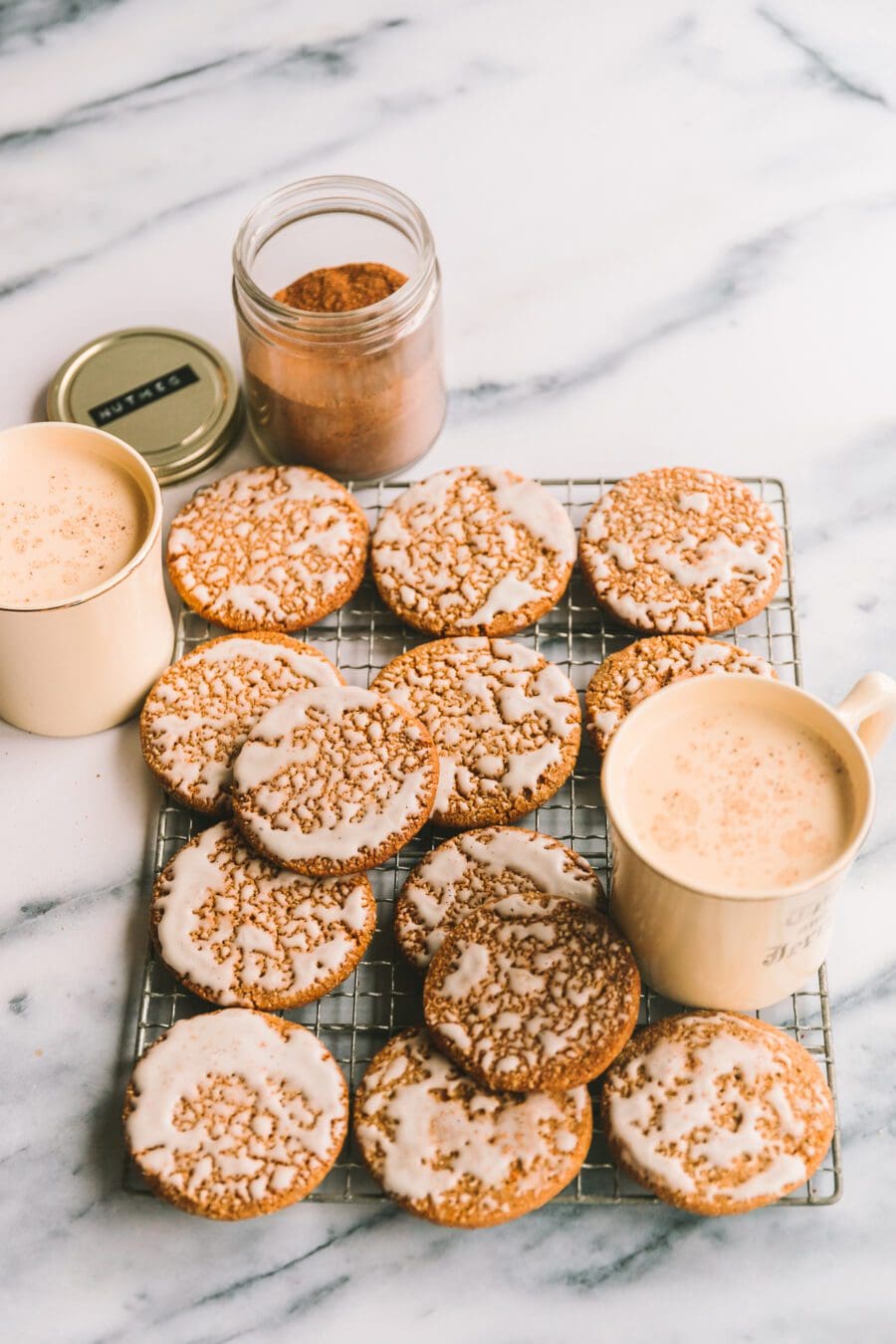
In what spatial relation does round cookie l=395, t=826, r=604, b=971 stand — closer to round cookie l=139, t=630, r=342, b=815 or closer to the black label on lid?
round cookie l=139, t=630, r=342, b=815

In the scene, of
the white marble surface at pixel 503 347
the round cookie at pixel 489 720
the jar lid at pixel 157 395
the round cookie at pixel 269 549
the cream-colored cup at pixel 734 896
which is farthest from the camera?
the jar lid at pixel 157 395

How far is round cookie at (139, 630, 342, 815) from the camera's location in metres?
1.28

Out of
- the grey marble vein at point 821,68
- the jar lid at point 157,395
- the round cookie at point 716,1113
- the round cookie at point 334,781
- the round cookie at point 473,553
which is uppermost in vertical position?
the grey marble vein at point 821,68

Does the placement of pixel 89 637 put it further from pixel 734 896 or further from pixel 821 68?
pixel 821 68

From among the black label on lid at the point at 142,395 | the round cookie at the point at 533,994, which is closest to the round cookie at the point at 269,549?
the black label on lid at the point at 142,395

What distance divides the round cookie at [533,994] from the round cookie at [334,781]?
0.33 ft

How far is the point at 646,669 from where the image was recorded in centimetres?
132

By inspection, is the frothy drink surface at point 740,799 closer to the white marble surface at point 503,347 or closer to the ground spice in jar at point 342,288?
A: the white marble surface at point 503,347

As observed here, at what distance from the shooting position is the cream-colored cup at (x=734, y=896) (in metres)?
1.03

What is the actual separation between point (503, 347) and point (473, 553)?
0.94 feet

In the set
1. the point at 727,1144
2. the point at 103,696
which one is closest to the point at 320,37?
the point at 103,696

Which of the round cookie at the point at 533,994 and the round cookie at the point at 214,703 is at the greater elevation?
the round cookie at the point at 214,703

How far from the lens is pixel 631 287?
62.6 inches

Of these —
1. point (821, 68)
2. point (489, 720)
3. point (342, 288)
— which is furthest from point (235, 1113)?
point (821, 68)
